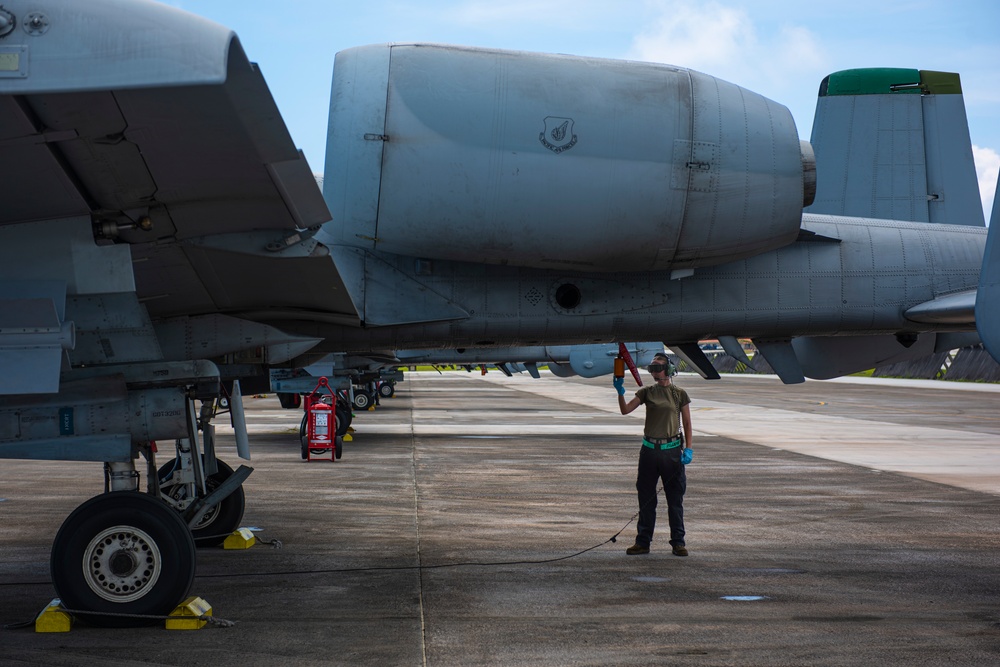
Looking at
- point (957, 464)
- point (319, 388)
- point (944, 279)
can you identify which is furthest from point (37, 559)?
point (957, 464)

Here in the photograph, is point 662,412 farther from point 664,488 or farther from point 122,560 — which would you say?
point 122,560

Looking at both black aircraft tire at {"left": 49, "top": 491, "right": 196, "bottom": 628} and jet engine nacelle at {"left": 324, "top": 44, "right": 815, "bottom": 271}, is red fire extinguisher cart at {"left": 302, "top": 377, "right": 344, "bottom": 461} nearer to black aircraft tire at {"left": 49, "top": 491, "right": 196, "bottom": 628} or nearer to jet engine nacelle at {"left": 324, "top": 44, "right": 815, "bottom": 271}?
jet engine nacelle at {"left": 324, "top": 44, "right": 815, "bottom": 271}

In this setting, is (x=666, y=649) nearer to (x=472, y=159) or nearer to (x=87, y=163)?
(x=472, y=159)

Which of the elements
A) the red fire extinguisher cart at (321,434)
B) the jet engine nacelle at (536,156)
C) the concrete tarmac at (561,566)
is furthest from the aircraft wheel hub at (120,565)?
the red fire extinguisher cart at (321,434)

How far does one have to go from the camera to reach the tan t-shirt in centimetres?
875

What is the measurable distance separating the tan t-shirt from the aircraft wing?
3.24 metres

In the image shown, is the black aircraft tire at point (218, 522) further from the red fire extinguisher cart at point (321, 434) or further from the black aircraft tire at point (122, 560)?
the red fire extinguisher cart at point (321, 434)

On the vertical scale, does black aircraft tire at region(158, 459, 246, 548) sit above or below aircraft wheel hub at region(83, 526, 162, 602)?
below

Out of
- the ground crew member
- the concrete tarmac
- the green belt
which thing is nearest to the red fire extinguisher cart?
the concrete tarmac

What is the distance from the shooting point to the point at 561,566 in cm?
802

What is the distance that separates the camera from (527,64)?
6805 mm

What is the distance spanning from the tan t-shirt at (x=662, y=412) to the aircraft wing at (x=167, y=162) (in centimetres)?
324

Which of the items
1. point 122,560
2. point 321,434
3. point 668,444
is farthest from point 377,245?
point 321,434

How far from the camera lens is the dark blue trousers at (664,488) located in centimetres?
864
